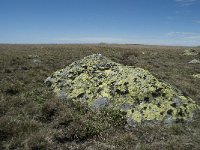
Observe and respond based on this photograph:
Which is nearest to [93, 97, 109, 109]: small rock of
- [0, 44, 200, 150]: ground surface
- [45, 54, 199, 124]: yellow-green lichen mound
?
[45, 54, 199, 124]: yellow-green lichen mound

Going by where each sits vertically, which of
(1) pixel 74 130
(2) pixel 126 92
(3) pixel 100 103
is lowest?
(1) pixel 74 130

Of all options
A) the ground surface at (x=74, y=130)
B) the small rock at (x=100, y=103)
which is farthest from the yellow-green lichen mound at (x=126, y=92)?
the ground surface at (x=74, y=130)

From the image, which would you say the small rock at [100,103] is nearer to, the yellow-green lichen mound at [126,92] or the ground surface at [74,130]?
the yellow-green lichen mound at [126,92]

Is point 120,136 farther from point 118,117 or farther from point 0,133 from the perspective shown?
point 0,133

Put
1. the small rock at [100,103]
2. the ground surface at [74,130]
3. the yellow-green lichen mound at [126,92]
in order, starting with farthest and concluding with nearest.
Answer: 1. the small rock at [100,103]
2. the yellow-green lichen mound at [126,92]
3. the ground surface at [74,130]

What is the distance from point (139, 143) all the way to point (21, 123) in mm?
3722

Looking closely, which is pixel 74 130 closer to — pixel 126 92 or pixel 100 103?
pixel 100 103

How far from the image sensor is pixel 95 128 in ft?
25.2

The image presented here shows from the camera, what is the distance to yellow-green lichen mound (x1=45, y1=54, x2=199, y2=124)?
8688 mm

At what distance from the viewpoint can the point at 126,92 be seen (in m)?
9.66

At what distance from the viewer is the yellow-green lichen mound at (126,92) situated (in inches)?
342

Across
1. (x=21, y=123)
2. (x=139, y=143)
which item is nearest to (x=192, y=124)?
(x=139, y=143)

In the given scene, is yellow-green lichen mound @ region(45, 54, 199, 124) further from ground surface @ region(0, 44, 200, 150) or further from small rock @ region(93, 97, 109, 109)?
ground surface @ region(0, 44, 200, 150)

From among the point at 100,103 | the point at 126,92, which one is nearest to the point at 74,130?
the point at 100,103
